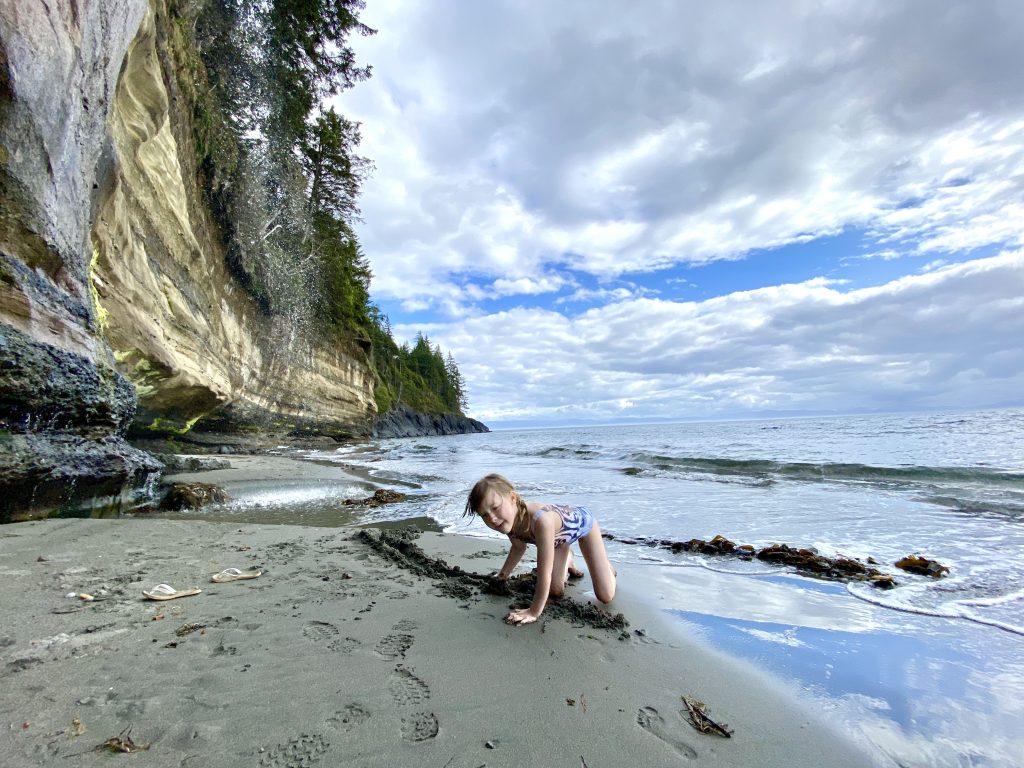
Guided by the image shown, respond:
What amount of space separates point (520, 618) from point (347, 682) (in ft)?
3.60

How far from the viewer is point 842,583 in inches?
152

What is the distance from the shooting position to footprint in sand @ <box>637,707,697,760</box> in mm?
1735

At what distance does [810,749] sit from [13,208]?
23.5ft

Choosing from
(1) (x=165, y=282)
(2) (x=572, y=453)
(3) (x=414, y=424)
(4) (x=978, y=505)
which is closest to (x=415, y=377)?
(3) (x=414, y=424)

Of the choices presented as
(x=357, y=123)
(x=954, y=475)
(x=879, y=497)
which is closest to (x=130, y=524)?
(x=879, y=497)

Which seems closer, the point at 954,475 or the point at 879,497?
the point at 879,497

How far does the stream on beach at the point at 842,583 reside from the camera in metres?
2.11

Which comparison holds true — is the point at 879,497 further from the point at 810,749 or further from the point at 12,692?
the point at 12,692

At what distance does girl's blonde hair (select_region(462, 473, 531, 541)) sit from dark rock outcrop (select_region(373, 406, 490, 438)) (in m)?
34.7

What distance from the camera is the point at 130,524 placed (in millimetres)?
4797

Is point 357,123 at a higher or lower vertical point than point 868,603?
higher

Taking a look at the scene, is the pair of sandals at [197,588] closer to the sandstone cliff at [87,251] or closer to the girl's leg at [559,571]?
the girl's leg at [559,571]

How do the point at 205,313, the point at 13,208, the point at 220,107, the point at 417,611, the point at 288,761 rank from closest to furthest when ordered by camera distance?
the point at 288,761, the point at 417,611, the point at 13,208, the point at 205,313, the point at 220,107

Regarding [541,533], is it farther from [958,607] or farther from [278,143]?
[278,143]
